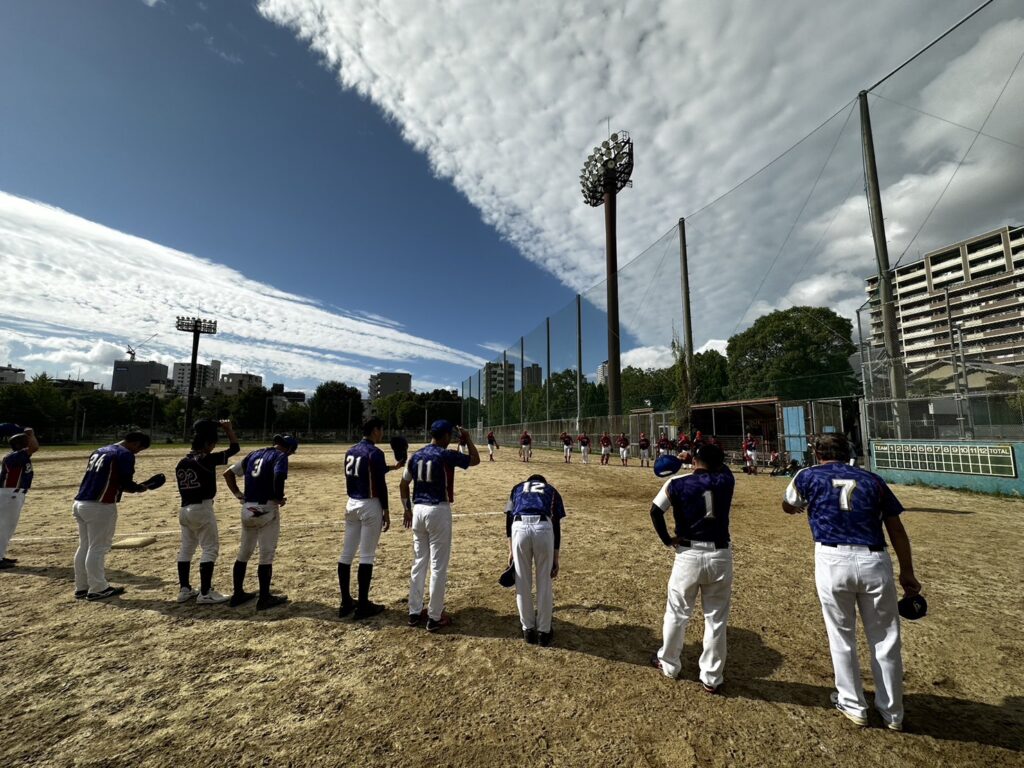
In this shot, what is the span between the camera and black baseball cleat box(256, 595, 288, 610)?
5031mm

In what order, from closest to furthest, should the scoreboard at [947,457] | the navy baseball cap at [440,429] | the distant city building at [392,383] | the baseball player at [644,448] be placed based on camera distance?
1. the navy baseball cap at [440,429]
2. the scoreboard at [947,457]
3. the baseball player at [644,448]
4. the distant city building at [392,383]

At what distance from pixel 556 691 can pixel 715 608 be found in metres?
1.49

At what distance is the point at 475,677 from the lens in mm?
3719

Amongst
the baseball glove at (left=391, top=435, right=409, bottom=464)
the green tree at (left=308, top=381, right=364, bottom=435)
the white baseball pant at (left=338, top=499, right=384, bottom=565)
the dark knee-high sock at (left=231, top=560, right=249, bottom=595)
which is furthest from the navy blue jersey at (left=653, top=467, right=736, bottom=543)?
the green tree at (left=308, top=381, right=364, bottom=435)

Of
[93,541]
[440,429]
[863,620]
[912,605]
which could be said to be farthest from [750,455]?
[93,541]

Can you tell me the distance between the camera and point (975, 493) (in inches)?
511

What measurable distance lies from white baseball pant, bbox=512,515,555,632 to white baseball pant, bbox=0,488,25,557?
7.76m

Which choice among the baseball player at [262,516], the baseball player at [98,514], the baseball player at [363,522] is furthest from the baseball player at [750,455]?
the baseball player at [98,514]

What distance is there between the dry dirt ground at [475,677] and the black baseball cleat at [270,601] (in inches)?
5.1

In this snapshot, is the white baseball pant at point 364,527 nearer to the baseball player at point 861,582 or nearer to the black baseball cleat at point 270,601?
the black baseball cleat at point 270,601

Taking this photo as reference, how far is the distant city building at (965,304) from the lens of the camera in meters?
14.3

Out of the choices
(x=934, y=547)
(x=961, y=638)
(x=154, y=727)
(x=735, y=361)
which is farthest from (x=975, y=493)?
(x=735, y=361)

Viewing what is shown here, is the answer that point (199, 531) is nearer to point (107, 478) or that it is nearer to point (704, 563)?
point (107, 478)

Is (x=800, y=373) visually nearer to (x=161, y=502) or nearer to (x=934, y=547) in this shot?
(x=934, y=547)
